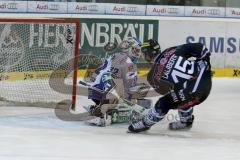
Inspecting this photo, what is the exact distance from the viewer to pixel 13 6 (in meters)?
10.2

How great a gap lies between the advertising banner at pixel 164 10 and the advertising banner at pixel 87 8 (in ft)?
2.91

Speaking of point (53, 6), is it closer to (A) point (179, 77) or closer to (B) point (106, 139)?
(A) point (179, 77)

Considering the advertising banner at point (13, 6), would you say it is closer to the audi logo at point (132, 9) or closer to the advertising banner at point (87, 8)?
the advertising banner at point (87, 8)

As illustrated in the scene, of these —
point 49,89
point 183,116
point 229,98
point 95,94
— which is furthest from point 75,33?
point 229,98

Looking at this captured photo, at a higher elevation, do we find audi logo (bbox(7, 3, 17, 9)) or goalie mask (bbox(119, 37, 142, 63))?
audi logo (bbox(7, 3, 17, 9))

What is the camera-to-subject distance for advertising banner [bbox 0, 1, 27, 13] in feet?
33.2

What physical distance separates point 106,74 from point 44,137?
114 cm

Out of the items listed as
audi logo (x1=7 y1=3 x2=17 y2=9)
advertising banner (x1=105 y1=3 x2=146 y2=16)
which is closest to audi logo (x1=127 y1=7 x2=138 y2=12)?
advertising banner (x1=105 y1=3 x2=146 y2=16)

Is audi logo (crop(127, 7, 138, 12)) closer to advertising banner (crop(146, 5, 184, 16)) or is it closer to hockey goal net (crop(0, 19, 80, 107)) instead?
advertising banner (crop(146, 5, 184, 16))

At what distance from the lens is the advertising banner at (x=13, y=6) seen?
10.1 meters

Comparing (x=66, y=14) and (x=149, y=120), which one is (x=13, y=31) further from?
(x=66, y=14)

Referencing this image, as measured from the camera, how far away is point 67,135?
5957 mm

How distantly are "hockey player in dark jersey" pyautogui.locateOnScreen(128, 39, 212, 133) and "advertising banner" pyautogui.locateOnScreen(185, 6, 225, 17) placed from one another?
5.77 meters

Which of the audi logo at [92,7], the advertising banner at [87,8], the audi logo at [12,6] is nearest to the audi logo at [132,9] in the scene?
the advertising banner at [87,8]
